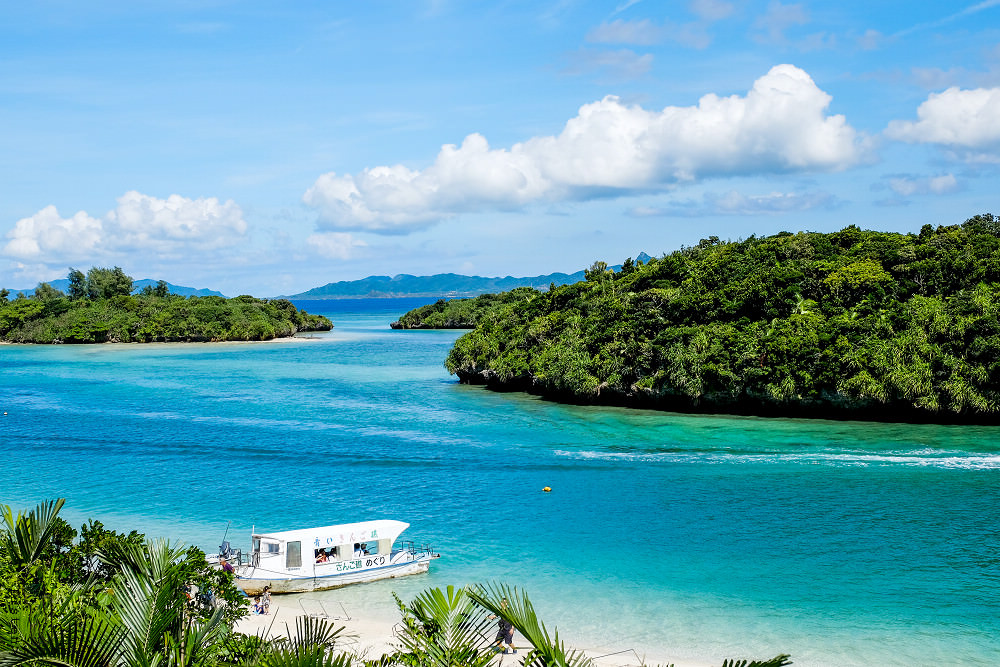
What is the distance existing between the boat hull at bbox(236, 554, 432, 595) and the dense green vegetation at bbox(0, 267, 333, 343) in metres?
107

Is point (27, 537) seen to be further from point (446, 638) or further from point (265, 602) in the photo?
point (446, 638)

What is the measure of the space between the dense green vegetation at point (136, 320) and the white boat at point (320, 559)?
105906 millimetres

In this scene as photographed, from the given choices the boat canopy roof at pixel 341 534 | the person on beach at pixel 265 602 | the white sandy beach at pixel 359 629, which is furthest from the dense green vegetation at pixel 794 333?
the person on beach at pixel 265 602

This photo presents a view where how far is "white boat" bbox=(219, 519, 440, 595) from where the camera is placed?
910 inches

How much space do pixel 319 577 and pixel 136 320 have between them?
11496cm

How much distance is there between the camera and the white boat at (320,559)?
75.8 ft

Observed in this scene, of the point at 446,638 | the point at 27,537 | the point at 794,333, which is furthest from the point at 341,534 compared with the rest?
the point at 794,333

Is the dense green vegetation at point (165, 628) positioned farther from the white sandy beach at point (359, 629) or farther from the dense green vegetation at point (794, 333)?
the dense green vegetation at point (794, 333)

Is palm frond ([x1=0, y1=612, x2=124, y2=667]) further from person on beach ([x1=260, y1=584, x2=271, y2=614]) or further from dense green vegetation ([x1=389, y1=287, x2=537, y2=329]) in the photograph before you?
dense green vegetation ([x1=389, y1=287, x2=537, y2=329])

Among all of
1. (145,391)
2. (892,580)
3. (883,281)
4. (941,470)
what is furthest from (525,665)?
(145,391)

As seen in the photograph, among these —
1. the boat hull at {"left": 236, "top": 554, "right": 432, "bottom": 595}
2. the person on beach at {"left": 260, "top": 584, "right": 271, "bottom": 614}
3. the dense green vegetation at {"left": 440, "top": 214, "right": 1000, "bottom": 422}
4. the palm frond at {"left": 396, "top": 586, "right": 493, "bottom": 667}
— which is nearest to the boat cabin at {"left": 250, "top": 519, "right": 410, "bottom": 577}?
the boat hull at {"left": 236, "top": 554, "right": 432, "bottom": 595}

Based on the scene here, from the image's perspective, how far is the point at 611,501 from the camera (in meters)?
31.6

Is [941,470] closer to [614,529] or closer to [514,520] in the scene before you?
[614,529]

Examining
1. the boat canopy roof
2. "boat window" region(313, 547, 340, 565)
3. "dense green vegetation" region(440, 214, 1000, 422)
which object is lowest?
"boat window" region(313, 547, 340, 565)
